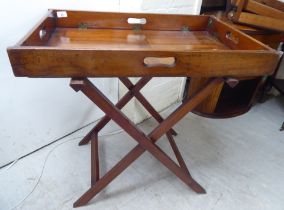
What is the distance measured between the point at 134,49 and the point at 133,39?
0.34m

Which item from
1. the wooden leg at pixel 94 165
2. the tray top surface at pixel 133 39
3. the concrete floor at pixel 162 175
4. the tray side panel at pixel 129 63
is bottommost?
the concrete floor at pixel 162 175

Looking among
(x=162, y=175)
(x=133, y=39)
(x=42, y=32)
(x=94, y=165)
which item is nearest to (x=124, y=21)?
(x=133, y=39)

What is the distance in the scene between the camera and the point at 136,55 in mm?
777

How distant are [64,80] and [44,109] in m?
0.22

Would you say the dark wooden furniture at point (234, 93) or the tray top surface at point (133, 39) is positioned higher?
the tray top surface at point (133, 39)

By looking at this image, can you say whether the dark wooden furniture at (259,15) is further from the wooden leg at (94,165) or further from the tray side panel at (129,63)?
the wooden leg at (94,165)

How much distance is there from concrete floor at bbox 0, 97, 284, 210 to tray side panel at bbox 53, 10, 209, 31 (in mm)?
822

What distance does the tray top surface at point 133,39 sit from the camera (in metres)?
1.01

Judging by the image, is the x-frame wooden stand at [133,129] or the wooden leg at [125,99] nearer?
the x-frame wooden stand at [133,129]

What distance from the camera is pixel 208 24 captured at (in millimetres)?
1266

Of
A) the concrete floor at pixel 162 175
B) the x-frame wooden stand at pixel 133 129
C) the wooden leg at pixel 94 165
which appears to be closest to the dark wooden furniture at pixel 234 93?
the concrete floor at pixel 162 175

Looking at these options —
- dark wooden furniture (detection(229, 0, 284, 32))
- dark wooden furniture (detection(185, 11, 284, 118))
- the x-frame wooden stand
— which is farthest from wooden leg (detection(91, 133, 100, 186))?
dark wooden furniture (detection(229, 0, 284, 32))

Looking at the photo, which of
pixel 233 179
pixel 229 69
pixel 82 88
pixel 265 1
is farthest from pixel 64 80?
pixel 265 1

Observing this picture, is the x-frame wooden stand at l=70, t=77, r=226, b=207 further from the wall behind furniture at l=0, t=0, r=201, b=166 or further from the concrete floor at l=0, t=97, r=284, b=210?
the wall behind furniture at l=0, t=0, r=201, b=166
